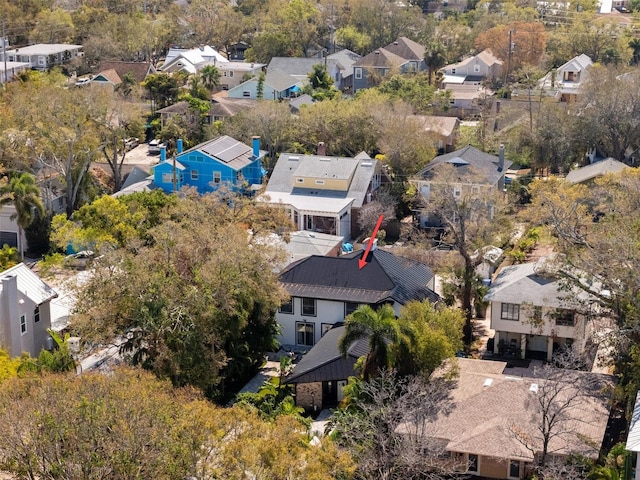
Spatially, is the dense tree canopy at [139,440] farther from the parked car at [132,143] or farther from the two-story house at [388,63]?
the two-story house at [388,63]

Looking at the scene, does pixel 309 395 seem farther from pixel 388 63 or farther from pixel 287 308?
pixel 388 63

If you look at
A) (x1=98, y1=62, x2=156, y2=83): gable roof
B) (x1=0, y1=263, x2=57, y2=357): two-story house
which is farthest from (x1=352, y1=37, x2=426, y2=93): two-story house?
(x1=0, y1=263, x2=57, y2=357): two-story house

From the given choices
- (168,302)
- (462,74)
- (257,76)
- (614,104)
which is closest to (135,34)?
(257,76)

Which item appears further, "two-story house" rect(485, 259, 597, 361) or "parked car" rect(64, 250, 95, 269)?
"parked car" rect(64, 250, 95, 269)

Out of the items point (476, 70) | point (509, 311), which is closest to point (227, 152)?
point (509, 311)

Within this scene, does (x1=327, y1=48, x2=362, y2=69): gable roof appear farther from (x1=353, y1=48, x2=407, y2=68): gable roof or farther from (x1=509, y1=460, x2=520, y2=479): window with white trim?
(x1=509, y1=460, x2=520, y2=479): window with white trim

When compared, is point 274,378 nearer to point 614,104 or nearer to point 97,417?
A: point 97,417
